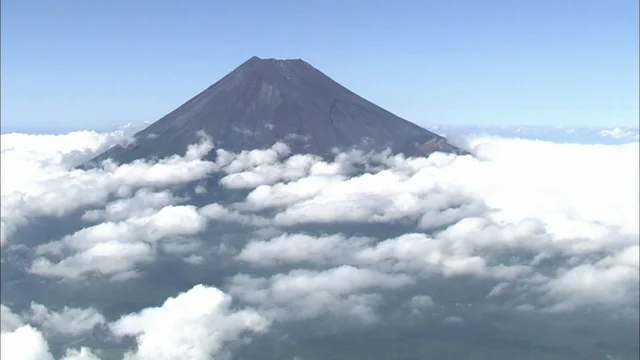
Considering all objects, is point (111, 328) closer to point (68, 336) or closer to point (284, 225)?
point (68, 336)

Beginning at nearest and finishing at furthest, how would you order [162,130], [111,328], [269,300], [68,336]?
1. [68,336]
2. [111,328]
3. [269,300]
4. [162,130]

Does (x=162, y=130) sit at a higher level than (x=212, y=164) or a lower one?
higher

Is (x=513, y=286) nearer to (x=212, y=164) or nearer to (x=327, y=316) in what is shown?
(x=327, y=316)

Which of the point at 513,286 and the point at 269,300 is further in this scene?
the point at 513,286

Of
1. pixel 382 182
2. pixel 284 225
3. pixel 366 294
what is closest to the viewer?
pixel 366 294

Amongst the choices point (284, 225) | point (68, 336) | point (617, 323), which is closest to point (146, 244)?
point (284, 225)

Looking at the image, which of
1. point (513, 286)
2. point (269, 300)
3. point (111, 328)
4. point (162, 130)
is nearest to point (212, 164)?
point (162, 130)

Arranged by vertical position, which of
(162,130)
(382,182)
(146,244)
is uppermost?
(162,130)
